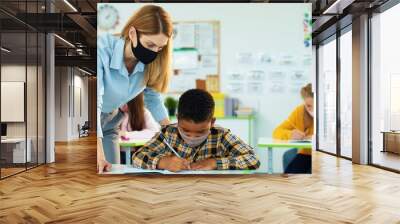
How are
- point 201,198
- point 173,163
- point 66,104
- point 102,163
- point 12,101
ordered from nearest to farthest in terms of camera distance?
point 201,198
point 173,163
point 102,163
point 12,101
point 66,104

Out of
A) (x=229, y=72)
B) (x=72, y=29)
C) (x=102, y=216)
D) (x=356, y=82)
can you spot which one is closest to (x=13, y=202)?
(x=102, y=216)

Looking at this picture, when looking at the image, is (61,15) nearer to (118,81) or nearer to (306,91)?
(118,81)

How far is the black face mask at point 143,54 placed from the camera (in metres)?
6.43

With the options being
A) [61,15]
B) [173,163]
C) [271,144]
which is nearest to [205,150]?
[173,163]

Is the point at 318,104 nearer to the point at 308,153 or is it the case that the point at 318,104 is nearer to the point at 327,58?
the point at 327,58

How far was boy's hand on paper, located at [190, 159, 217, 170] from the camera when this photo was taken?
633cm

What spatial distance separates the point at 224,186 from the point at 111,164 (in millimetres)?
1888

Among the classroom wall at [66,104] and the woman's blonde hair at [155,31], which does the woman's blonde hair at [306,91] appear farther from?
the classroom wall at [66,104]

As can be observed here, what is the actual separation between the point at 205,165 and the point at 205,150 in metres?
0.24

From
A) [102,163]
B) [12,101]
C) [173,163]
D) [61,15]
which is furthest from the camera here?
[61,15]

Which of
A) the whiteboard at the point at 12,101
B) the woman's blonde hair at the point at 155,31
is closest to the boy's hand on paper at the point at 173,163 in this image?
the woman's blonde hair at the point at 155,31

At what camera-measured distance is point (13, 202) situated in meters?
4.77

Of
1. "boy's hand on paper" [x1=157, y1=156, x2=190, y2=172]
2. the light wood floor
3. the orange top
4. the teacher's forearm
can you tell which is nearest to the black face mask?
the teacher's forearm

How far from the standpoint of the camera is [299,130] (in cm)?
658
